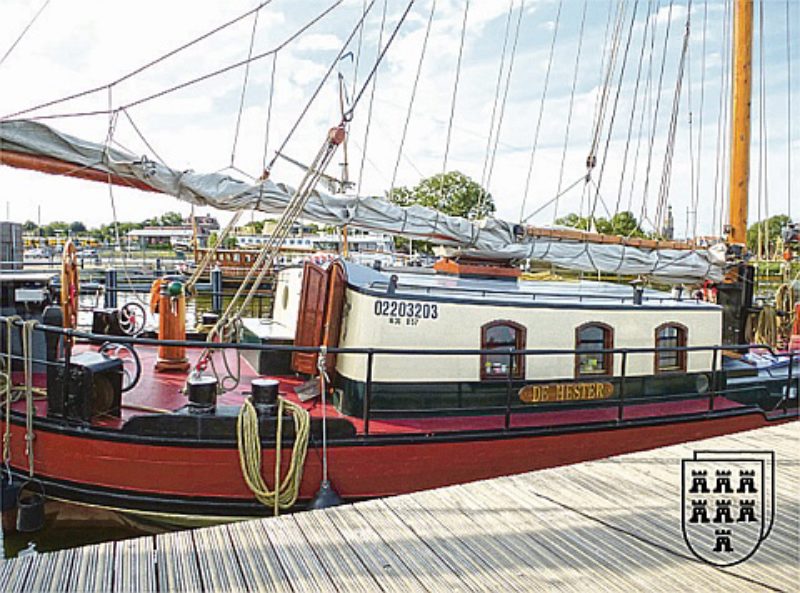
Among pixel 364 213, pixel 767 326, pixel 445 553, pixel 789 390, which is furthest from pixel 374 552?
pixel 767 326

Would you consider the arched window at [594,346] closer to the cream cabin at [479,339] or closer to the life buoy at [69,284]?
the cream cabin at [479,339]

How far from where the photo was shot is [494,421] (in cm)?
618

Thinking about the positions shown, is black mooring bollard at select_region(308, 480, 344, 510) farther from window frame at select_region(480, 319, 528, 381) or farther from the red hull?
window frame at select_region(480, 319, 528, 381)

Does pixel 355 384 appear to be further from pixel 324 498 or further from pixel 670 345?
pixel 670 345

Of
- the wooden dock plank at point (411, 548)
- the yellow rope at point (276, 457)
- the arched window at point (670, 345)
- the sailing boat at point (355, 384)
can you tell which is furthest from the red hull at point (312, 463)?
the wooden dock plank at point (411, 548)

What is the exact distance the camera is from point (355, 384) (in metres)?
5.96

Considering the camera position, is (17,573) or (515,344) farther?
(515,344)

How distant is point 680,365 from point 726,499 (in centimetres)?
448

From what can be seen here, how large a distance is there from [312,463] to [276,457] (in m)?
0.32

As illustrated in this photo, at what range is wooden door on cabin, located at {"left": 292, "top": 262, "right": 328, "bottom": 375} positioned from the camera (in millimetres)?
6348

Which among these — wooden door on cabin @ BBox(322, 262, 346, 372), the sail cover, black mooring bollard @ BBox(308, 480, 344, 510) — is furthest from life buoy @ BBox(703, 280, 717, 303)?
black mooring bollard @ BBox(308, 480, 344, 510)

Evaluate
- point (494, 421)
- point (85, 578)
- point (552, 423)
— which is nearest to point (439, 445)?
point (494, 421)

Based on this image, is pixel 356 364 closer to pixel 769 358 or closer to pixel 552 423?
pixel 552 423

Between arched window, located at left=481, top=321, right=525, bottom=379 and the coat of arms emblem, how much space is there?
101 inches
